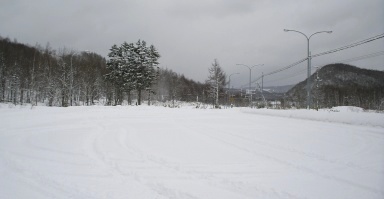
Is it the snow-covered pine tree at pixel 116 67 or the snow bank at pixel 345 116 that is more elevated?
the snow-covered pine tree at pixel 116 67

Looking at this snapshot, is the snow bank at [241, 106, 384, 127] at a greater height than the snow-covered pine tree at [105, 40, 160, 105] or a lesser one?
lesser

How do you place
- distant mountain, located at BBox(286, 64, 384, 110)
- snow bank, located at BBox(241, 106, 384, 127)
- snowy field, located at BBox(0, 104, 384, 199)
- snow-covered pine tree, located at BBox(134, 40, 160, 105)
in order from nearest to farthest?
snowy field, located at BBox(0, 104, 384, 199) → snow bank, located at BBox(241, 106, 384, 127) → snow-covered pine tree, located at BBox(134, 40, 160, 105) → distant mountain, located at BBox(286, 64, 384, 110)

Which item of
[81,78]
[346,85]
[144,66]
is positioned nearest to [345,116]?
[144,66]

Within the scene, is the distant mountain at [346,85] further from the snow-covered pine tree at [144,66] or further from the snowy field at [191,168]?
the snowy field at [191,168]

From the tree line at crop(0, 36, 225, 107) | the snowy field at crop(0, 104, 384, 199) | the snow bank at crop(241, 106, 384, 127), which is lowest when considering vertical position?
the snowy field at crop(0, 104, 384, 199)

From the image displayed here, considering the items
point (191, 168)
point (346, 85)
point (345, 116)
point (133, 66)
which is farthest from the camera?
point (346, 85)

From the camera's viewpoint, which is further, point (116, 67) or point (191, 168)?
point (116, 67)

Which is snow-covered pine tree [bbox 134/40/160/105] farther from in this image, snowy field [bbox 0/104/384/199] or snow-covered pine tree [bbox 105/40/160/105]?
snowy field [bbox 0/104/384/199]

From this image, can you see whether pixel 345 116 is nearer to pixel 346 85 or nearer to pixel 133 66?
pixel 133 66

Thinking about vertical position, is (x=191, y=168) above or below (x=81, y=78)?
below

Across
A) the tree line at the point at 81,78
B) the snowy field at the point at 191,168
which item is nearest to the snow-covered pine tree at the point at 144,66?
the tree line at the point at 81,78

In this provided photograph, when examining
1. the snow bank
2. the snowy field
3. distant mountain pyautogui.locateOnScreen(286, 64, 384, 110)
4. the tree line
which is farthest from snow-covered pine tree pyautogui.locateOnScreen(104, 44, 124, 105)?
distant mountain pyautogui.locateOnScreen(286, 64, 384, 110)

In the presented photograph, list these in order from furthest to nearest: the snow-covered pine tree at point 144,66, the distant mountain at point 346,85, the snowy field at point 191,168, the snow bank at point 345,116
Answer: the distant mountain at point 346,85 → the snow-covered pine tree at point 144,66 → the snow bank at point 345,116 → the snowy field at point 191,168

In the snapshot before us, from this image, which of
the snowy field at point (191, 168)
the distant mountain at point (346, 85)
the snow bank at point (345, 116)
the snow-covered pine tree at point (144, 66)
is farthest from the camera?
the distant mountain at point (346, 85)
